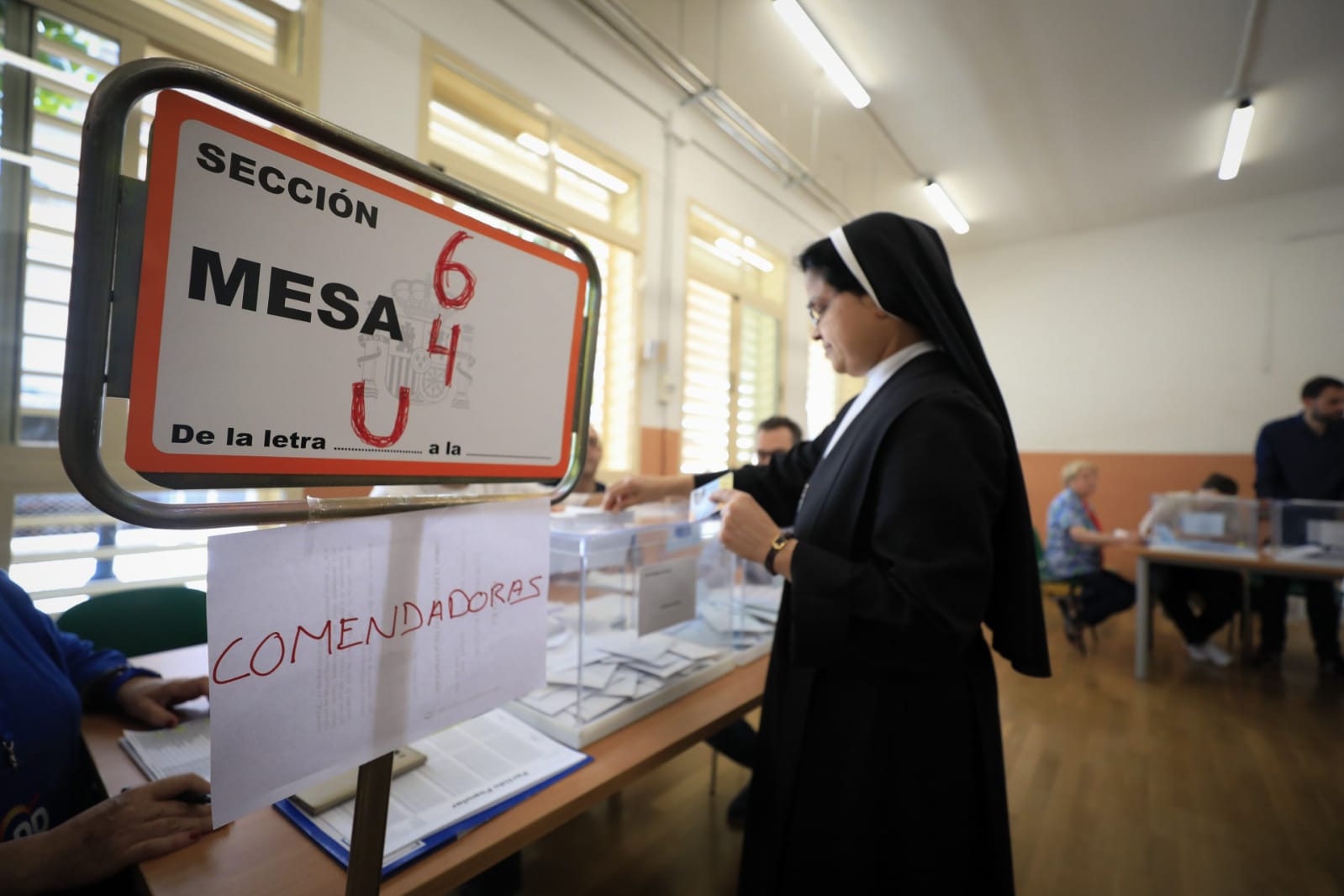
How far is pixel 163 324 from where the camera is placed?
1.38 feet

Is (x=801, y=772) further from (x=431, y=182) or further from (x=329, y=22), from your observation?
(x=329, y=22)

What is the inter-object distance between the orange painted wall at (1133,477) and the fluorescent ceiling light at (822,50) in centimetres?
422

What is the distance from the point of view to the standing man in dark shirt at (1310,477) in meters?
3.87

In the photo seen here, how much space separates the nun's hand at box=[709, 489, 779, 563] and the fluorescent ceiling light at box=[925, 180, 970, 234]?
5808 mm

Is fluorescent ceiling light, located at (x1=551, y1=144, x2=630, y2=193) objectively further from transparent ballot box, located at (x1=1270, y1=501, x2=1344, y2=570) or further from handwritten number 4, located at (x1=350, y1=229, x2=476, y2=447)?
transparent ballot box, located at (x1=1270, y1=501, x2=1344, y2=570)

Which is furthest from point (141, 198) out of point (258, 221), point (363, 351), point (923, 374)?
point (923, 374)

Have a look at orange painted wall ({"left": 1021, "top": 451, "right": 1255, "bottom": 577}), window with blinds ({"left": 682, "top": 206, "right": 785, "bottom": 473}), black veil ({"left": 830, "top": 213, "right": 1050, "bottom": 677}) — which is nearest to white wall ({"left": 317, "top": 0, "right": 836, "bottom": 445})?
window with blinds ({"left": 682, "top": 206, "right": 785, "bottom": 473})

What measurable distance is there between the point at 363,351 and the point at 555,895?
180 cm

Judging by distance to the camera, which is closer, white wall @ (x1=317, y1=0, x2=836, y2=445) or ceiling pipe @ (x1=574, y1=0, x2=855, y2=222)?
white wall @ (x1=317, y1=0, x2=836, y2=445)

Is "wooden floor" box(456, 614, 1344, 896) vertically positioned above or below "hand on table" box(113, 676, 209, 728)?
below

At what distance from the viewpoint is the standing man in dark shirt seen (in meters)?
3.87

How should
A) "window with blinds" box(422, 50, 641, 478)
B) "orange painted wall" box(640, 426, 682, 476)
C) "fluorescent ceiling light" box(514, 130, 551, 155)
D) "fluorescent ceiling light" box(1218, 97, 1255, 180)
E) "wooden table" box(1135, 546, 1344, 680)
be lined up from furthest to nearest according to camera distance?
"fluorescent ceiling light" box(1218, 97, 1255, 180), "orange painted wall" box(640, 426, 682, 476), "fluorescent ceiling light" box(514, 130, 551, 155), "wooden table" box(1135, 546, 1344, 680), "window with blinds" box(422, 50, 641, 478)

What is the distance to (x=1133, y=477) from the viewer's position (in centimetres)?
633

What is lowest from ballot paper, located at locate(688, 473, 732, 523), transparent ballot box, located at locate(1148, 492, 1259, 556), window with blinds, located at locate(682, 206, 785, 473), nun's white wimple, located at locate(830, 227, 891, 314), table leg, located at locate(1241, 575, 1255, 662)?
table leg, located at locate(1241, 575, 1255, 662)
